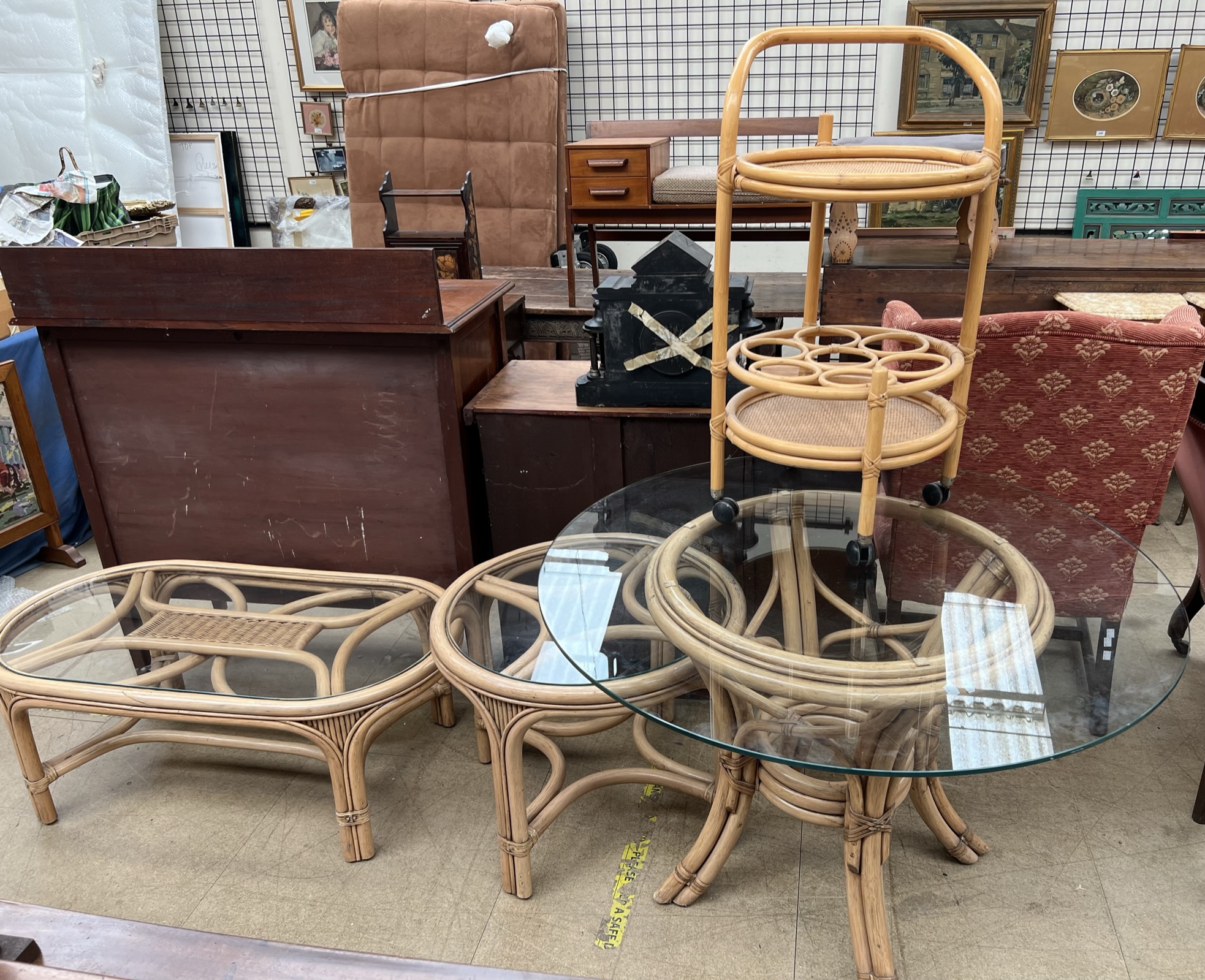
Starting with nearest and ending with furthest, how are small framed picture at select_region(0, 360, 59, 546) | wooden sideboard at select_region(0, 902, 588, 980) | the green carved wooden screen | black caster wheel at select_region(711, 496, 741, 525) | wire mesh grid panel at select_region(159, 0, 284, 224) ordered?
wooden sideboard at select_region(0, 902, 588, 980) → black caster wheel at select_region(711, 496, 741, 525) → small framed picture at select_region(0, 360, 59, 546) → the green carved wooden screen → wire mesh grid panel at select_region(159, 0, 284, 224)

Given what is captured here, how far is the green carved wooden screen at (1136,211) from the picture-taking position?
448 centimetres

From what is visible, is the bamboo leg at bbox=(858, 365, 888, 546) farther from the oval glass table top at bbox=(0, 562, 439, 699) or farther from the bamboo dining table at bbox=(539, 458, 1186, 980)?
the oval glass table top at bbox=(0, 562, 439, 699)

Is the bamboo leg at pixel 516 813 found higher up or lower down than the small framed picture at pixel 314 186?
lower down

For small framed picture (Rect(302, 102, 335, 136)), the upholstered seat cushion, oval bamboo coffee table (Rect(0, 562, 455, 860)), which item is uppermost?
small framed picture (Rect(302, 102, 335, 136))

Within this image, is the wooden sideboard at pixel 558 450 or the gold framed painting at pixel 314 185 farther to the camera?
the gold framed painting at pixel 314 185

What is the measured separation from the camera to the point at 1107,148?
14.7 ft

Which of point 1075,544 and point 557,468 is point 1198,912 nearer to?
point 1075,544

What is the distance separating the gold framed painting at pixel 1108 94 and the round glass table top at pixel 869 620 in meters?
3.53

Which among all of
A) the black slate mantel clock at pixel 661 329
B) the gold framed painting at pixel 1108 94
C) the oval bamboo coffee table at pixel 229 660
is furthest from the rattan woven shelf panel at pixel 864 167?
the gold framed painting at pixel 1108 94

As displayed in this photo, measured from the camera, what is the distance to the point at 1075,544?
1.59 meters

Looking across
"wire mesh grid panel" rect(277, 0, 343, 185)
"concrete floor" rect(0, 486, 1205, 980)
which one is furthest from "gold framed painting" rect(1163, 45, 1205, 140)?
"wire mesh grid panel" rect(277, 0, 343, 185)

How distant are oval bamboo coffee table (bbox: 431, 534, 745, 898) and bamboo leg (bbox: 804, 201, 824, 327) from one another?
1.90 ft

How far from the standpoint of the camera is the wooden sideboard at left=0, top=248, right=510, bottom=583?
6.70 feet

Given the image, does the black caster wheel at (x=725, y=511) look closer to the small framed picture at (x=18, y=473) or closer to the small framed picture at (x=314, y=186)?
the small framed picture at (x=18, y=473)
